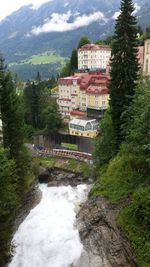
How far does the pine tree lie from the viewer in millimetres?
39094

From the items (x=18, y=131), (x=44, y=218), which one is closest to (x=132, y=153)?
(x=44, y=218)

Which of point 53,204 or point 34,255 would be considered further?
point 53,204

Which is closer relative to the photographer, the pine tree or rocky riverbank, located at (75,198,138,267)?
rocky riverbank, located at (75,198,138,267)

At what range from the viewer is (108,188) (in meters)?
31.3

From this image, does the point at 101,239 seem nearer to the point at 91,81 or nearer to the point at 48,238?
the point at 48,238

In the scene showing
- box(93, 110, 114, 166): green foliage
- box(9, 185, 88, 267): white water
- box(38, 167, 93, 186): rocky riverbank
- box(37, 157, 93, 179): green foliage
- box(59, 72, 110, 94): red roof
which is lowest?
box(38, 167, 93, 186): rocky riverbank

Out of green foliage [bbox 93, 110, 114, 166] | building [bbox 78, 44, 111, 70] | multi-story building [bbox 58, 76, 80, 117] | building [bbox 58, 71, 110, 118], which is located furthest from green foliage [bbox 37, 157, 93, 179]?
building [bbox 78, 44, 111, 70]

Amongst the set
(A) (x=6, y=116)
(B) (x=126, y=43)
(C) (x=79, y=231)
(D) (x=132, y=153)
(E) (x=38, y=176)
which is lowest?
(E) (x=38, y=176)

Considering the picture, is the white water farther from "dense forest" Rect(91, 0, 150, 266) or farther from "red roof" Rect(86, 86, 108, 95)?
"red roof" Rect(86, 86, 108, 95)

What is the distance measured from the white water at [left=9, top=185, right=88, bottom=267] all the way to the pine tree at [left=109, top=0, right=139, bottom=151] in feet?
36.1

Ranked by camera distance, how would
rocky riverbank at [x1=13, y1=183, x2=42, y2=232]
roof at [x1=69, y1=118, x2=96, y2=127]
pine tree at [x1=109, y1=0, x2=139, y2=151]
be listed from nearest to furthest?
rocky riverbank at [x1=13, y1=183, x2=42, y2=232] < pine tree at [x1=109, y1=0, x2=139, y2=151] < roof at [x1=69, y1=118, x2=96, y2=127]

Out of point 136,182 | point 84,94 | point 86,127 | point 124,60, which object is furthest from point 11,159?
point 84,94

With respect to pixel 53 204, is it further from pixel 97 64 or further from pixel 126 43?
pixel 97 64

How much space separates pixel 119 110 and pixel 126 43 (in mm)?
7211
